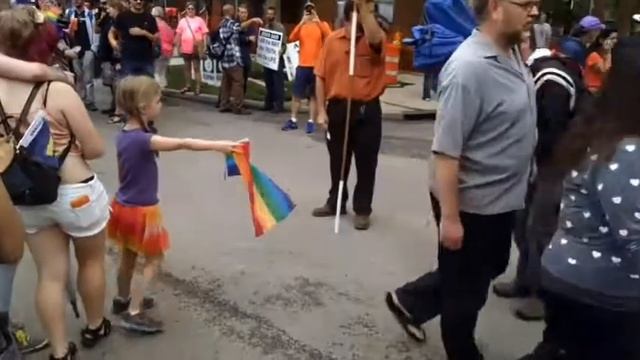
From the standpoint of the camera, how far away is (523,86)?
→ 11.6ft

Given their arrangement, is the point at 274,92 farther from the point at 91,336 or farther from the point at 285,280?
the point at 91,336

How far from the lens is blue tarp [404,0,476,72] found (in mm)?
4771

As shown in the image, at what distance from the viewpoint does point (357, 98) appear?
659cm

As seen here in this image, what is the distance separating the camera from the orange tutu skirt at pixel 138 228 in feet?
14.5

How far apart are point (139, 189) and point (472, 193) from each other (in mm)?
1770

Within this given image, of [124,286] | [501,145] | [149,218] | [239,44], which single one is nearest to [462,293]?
[501,145]

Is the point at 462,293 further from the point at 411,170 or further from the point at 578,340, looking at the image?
the point at 411,170

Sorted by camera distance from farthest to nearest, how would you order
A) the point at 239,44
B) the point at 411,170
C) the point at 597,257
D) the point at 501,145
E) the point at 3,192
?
the point at 239,44 → the point at 411,170 → the point at 501,145 → the point at 597,257 → the point at 3,192

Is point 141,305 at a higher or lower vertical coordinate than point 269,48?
higher

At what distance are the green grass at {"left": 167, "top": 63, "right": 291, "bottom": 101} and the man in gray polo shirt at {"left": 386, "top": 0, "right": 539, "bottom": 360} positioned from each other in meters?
11.4

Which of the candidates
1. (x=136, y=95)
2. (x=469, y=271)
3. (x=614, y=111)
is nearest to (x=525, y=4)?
(x=614, y=111)

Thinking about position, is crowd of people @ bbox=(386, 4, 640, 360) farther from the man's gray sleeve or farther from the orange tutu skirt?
the orange tutu skirt

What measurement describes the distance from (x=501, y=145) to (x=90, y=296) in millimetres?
2144

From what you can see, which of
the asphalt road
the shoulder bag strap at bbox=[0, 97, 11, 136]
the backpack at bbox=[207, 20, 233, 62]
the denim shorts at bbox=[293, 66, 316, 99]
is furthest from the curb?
the shoulder bag strap at bbox=[0, 97, 11, 136]
